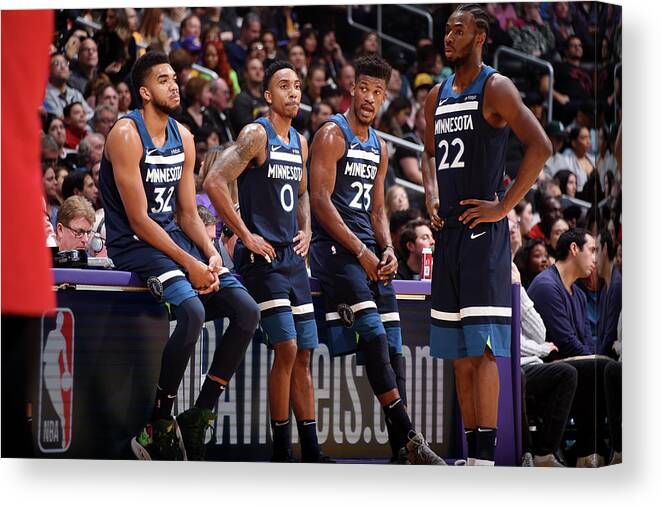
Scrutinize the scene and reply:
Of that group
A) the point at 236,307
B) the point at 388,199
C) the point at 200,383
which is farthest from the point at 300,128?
the point at 200,383

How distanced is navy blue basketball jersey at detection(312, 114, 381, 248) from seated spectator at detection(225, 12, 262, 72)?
1.97 ft

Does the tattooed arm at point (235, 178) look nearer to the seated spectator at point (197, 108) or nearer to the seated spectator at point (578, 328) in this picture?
the seated spectator at point (197, 108)

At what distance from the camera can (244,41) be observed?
6.43m

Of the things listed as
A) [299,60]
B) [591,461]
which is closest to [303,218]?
[299,60]

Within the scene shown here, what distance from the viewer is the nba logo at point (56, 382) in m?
6.30

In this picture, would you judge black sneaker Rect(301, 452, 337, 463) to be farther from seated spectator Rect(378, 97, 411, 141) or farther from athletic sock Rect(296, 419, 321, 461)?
seated spectator Rect(378, 97, 411, 141)

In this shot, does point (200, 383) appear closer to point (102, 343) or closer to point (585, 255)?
point (102, 343)

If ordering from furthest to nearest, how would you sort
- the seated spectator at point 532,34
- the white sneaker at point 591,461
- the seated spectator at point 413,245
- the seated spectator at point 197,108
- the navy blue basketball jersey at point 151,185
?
the seated spectator at point 197,108, the seated spectator at point 413,245, the navy blue basketball jersey at point 151,185, the seated spectator at point 532,34, the white sneaker at point 591,461

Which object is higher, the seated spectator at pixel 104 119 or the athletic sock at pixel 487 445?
the seated spectator at pixel 104 119

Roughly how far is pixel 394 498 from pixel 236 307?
1310 mm

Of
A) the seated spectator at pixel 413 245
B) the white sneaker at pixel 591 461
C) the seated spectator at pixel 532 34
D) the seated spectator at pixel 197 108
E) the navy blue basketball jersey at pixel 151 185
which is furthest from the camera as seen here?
the seated spectator at pixel 197 108

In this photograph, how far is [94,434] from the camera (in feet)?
20.6

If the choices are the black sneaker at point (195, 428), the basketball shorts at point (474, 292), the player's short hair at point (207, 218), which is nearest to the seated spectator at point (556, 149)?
the basketball shorts at point (474, 292)

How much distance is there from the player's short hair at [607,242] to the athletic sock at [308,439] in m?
1.81
